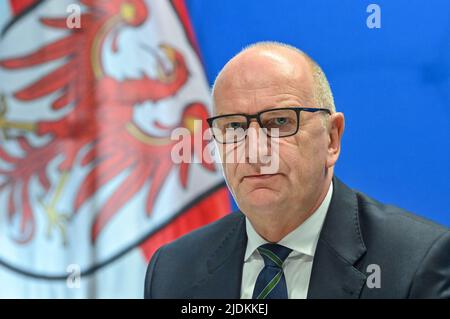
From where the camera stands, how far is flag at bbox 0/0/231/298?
2.04 m

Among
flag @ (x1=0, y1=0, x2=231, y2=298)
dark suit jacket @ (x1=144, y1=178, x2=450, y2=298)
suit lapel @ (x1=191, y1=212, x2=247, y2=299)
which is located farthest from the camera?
flag @ (x1=0, y1=0, x2=231, y2=298)

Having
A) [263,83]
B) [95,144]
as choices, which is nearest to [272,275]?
[263,83]

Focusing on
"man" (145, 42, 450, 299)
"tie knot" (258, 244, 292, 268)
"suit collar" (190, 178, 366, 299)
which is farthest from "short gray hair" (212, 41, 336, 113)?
"tie knot" (258, 244, 292, 268)

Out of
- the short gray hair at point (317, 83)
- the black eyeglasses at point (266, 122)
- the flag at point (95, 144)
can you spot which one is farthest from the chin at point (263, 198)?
the flag at point (95, 144)

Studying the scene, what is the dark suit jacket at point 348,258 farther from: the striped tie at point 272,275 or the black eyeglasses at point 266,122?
the black eyeglasses at point 266,122

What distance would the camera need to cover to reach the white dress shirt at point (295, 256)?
3.73ft

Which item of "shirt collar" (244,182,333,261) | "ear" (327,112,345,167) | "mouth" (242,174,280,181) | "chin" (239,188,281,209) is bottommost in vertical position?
"shirt collar" (244,182,333,261)

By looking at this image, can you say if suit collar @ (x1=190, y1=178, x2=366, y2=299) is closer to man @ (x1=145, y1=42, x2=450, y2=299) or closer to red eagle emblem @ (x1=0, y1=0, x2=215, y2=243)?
man @ (x1=145, y1=42, x2=450, y2=299)

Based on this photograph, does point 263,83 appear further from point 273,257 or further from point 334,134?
point 273,257

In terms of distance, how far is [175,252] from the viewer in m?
1.39

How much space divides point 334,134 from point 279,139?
0.18 m

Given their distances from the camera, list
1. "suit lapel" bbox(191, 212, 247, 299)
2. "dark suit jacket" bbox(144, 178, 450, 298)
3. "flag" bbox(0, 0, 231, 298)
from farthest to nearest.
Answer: "flag" bbox(0, 0, 231, 298), "suit lapel" bbox(191, 212, 247, 299), "dark suit jacket" bbox(144, 178, 450, 298)
